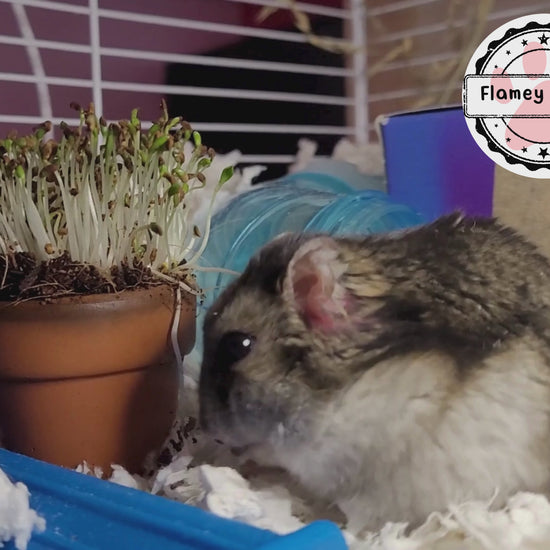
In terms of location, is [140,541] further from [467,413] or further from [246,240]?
[246,240]

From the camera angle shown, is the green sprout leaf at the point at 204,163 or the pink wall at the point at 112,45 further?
the pink wall at the point at 112,45

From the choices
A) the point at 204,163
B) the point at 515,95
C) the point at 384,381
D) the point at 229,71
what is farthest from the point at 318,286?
the point at 229,71

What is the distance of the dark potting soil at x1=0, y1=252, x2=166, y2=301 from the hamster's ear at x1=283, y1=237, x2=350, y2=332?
172 millimetres

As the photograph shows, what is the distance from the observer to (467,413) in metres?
0.75

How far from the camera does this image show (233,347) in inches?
31.3

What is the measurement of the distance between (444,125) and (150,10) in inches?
31.6

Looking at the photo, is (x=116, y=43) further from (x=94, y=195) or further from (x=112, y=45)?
(x=94, y=195)

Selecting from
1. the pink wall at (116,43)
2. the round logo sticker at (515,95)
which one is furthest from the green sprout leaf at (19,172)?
the pink wall at (116,43)

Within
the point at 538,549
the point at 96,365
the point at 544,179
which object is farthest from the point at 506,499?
the point at 544,179

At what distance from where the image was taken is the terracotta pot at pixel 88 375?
0.80 meters

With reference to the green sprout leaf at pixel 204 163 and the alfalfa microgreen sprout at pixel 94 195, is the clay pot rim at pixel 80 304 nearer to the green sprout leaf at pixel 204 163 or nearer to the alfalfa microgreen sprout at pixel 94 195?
the alfalfa microgreen sprout at pixel 94 195

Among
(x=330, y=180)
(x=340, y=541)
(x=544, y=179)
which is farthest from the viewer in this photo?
(x=330, y=180)

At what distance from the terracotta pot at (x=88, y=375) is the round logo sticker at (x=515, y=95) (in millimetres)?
513

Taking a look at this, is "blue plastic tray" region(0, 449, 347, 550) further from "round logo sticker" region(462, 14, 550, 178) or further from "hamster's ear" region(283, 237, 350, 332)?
"round logo sticker" region(462, 14, 550, 178)
